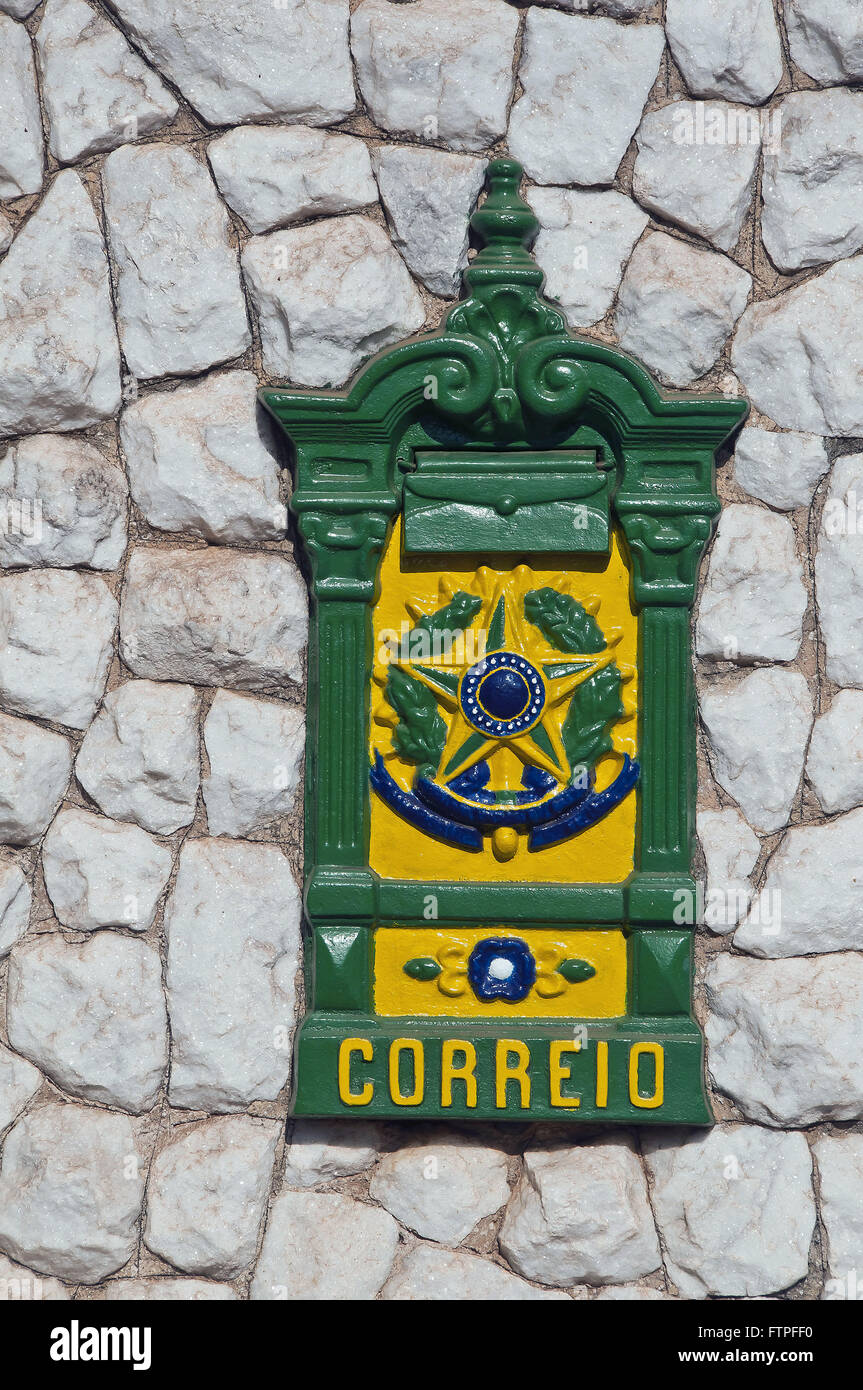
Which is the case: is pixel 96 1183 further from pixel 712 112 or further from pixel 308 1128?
pixel 712 112

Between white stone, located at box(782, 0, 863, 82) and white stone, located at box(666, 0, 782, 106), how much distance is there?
0.14 ft

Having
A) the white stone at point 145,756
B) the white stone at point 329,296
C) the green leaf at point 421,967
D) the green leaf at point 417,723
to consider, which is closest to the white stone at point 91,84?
the white stone at point 329,296

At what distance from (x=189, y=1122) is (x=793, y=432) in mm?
1868

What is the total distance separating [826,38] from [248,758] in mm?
1842

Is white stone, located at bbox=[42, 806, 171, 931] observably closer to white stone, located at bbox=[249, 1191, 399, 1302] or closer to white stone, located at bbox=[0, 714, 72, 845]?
white stone, located at bbox=[0, 714, 72, 845]

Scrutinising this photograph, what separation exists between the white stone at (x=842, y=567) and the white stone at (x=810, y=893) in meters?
0.33

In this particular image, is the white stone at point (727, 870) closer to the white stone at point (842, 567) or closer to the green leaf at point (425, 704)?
the white stone at point (842, 567)

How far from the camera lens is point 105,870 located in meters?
2.61

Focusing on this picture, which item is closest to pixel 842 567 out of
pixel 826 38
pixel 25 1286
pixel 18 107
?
pixel 826 38

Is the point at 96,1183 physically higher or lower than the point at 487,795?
lower

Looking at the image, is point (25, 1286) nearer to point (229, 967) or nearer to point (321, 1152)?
A: point (321, 1152)

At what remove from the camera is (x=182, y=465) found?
102 inches

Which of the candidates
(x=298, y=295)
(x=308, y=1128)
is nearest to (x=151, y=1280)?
(x=308, y=1128)

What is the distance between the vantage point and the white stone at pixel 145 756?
260 cm
